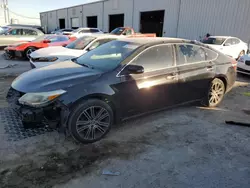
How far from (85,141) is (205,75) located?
2823 millimetres

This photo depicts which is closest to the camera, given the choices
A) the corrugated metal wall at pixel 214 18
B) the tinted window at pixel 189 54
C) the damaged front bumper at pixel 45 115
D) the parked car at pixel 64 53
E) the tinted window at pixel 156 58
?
the damaged front bumper at pixel 45 115

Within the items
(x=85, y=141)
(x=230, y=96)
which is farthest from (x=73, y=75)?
(x=230, y=96)

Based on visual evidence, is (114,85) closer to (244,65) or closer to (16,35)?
(244,65)

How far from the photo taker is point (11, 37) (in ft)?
45.7

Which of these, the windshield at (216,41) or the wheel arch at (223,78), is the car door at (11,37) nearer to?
the windshield at (216,41)

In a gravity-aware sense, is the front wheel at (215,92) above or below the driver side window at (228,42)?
below

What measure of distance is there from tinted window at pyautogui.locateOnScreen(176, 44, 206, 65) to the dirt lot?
123 centimetres

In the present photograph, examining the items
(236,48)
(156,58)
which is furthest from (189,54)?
(236,48)

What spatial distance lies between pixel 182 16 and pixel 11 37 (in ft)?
45.7

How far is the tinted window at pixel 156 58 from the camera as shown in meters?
3.52

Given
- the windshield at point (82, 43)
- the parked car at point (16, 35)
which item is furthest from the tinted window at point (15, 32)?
the windshield at point (82, 43)

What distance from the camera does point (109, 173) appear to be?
2.53 meters

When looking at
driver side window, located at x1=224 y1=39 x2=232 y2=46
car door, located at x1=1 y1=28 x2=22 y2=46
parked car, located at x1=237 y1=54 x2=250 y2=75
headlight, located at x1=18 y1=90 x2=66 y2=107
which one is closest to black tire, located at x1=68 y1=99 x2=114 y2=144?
headlight, located at x1=18 y1=90 x2=66 y2=107

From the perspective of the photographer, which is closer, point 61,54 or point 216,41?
point 61,54
